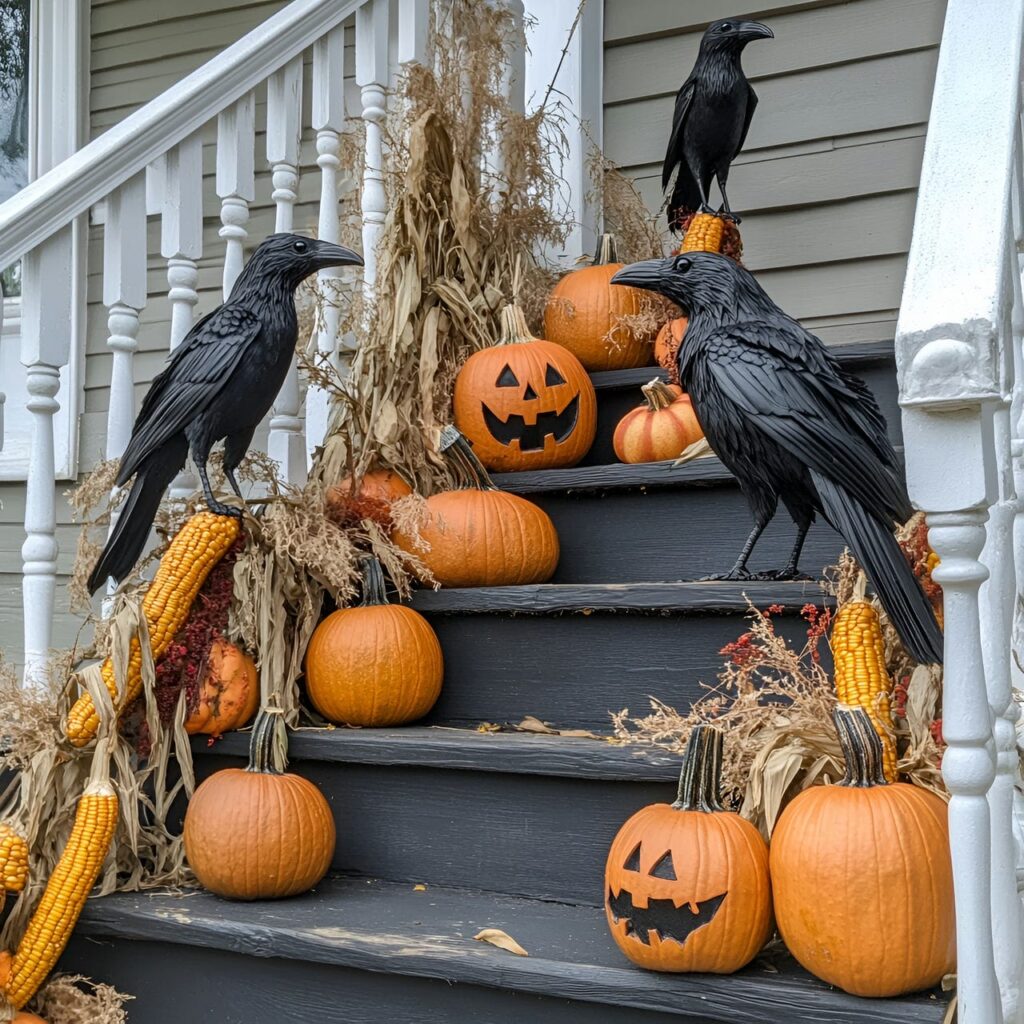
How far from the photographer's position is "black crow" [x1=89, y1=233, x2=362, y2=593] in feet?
7.44

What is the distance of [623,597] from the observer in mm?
2223

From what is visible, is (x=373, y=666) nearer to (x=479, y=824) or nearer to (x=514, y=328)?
(x=479, y=824)

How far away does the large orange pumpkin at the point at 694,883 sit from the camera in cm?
157

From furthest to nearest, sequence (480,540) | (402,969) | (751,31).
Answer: (751,31) → (480,540) → (402,969)

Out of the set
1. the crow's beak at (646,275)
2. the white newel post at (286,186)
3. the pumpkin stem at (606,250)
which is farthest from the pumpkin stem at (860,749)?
the pumpkin stem at (606,250)

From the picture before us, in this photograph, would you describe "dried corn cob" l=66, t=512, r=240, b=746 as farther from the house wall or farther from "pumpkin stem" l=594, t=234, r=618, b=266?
the house wall

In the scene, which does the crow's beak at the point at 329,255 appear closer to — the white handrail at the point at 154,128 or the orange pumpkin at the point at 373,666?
the white handrail at the point at 154,128

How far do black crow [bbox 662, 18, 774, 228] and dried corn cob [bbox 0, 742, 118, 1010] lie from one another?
7.19ft

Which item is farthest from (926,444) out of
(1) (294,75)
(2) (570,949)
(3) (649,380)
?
(1) (294,75)

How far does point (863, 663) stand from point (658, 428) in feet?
3.49

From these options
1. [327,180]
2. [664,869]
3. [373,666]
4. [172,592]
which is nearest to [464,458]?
[373,666]

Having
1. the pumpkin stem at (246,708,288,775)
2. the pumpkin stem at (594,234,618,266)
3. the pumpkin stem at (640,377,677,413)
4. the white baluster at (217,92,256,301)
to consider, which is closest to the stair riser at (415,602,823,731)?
the pumpkin stem at (246,708,288,775)

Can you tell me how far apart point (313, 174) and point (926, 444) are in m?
3.63

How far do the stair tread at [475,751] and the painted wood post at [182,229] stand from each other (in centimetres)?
65
